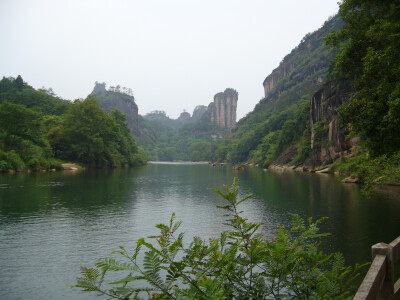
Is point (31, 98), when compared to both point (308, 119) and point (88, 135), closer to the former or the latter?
point (88, 135)

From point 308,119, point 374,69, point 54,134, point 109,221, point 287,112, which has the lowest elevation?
point 109,221

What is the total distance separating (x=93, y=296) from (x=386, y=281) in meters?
8.54

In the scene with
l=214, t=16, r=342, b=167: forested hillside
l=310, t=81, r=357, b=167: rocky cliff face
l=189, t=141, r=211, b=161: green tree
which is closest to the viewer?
l=310, t=81, r=357, b=167: rocky cliff face

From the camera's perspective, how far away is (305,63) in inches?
5709

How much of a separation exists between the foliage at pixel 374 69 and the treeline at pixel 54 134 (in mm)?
46098

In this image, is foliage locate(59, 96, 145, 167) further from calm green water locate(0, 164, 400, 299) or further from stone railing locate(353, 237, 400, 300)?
stone railing locate(353, 237, 400, 300)

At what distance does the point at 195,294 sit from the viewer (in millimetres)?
3684

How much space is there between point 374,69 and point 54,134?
213 ft

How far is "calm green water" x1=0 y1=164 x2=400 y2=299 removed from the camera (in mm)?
11234

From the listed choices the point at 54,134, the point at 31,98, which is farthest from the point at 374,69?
the point at 31,98

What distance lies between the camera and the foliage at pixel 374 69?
14281 millimetres

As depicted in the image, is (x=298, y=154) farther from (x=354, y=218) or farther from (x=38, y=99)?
(x=38, y=99)

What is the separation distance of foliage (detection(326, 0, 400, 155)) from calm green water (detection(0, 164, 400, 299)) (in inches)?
191

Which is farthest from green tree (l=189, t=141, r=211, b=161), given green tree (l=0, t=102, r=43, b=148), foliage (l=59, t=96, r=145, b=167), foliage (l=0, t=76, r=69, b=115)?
green tree (l=0, t=102, r=43, b=148)
